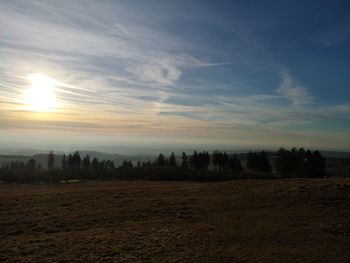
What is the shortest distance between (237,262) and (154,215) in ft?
29.2

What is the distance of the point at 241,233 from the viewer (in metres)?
16.6

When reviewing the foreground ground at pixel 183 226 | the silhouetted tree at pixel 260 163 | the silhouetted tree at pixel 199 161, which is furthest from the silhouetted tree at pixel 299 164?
the foreground ground at pixel 183 226

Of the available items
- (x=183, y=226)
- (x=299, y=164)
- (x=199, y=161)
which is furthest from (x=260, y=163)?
(x=183, y=226)

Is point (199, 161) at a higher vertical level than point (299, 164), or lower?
higher

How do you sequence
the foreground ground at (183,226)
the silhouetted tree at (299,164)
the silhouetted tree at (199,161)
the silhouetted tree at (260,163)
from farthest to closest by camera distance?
the silhouetted tree at (199,161), the silhouetted tree at (260,163), the silhouetted tree at (299,164), the foreground ground at (183,226)

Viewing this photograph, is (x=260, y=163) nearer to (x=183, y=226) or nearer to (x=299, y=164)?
(x=299, y=164)

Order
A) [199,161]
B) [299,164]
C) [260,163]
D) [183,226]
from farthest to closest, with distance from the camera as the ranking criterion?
[199,161] < [260,163] < [299,164] < [183,226]

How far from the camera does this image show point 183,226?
59.5ft

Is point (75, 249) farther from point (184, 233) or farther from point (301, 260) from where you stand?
point (301, 260)

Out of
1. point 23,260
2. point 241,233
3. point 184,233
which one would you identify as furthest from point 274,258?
point 23,260

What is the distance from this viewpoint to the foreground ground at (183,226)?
1352cm

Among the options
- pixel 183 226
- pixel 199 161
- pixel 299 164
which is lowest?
pixel 183 226

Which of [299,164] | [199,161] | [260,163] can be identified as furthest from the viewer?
[199,161]

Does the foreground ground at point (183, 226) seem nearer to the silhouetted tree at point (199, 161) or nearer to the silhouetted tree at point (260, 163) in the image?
the silhouetted tree at point (260, 163)
